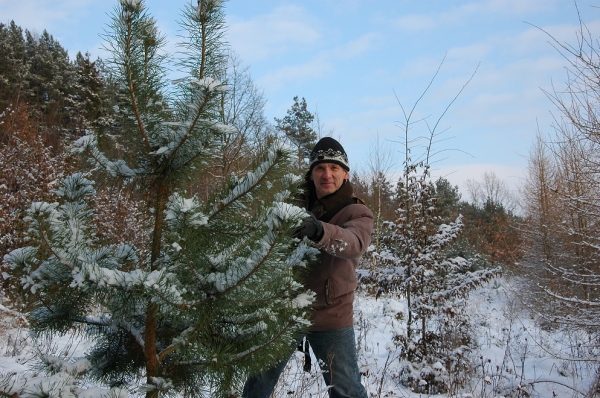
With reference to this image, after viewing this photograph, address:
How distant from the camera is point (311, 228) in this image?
5.81 ft

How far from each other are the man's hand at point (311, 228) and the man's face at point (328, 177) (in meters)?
0.89

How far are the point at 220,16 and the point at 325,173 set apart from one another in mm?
1284

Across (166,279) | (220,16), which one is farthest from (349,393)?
(220,16)

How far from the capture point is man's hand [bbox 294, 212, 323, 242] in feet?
5.72

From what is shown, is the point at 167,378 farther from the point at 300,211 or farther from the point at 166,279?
the point at 300,211

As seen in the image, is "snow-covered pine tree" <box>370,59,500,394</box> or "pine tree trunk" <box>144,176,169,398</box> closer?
"pine tree trunk" <box>144,176,169,398</box>

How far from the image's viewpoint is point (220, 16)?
1649 millimetres

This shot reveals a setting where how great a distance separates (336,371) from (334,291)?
1.59ft

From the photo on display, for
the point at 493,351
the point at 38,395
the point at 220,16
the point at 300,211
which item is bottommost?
the point at 493,351

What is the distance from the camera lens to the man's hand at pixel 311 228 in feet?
5.72

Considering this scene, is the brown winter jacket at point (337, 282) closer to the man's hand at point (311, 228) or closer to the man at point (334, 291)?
the man at point (334, 291)

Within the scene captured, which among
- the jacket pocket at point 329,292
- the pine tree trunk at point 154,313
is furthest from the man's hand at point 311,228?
the jacket pocket at point 329,292

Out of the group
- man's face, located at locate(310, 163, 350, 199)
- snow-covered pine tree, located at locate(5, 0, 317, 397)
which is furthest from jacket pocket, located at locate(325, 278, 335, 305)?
snow-covered pine tree, located at locate(5, 0, 317, 397)

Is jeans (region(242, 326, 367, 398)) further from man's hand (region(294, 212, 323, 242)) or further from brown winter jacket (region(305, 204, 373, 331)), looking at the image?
man's hand (region(294, 212, 323, 242))
